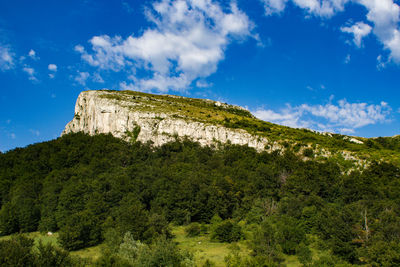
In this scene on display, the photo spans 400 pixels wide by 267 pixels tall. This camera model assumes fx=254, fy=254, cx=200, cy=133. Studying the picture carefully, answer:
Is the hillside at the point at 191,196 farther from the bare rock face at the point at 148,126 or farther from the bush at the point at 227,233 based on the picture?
the bare rock face at the point at 148,126

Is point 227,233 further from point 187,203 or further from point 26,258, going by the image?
point 26,258

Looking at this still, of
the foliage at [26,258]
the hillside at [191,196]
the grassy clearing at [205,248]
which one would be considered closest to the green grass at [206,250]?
the grassy clearing at [205,248]

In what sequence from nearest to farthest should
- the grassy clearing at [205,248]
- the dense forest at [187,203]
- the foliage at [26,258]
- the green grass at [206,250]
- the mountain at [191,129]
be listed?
the foliage at [26,258] < the dense forest at [187,203] < the green grass at [206,250] < the grassy clearing at [205,248] < the mountain at [191,129]

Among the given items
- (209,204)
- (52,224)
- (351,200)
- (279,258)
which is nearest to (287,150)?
(351,200)

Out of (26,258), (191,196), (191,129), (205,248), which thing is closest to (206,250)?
(205,248)

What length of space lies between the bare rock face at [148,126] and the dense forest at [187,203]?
3943mm

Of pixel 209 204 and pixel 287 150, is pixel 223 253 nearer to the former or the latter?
pixel 209 204

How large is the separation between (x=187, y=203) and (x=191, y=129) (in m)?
39.3

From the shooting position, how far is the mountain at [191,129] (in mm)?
80875

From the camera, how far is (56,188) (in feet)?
208

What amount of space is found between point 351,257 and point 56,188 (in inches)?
2496

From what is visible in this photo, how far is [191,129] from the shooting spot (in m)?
93.8

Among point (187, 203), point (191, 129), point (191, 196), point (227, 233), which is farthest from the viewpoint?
point (191, 129)

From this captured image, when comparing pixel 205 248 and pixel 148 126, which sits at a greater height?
pixel 148 126
